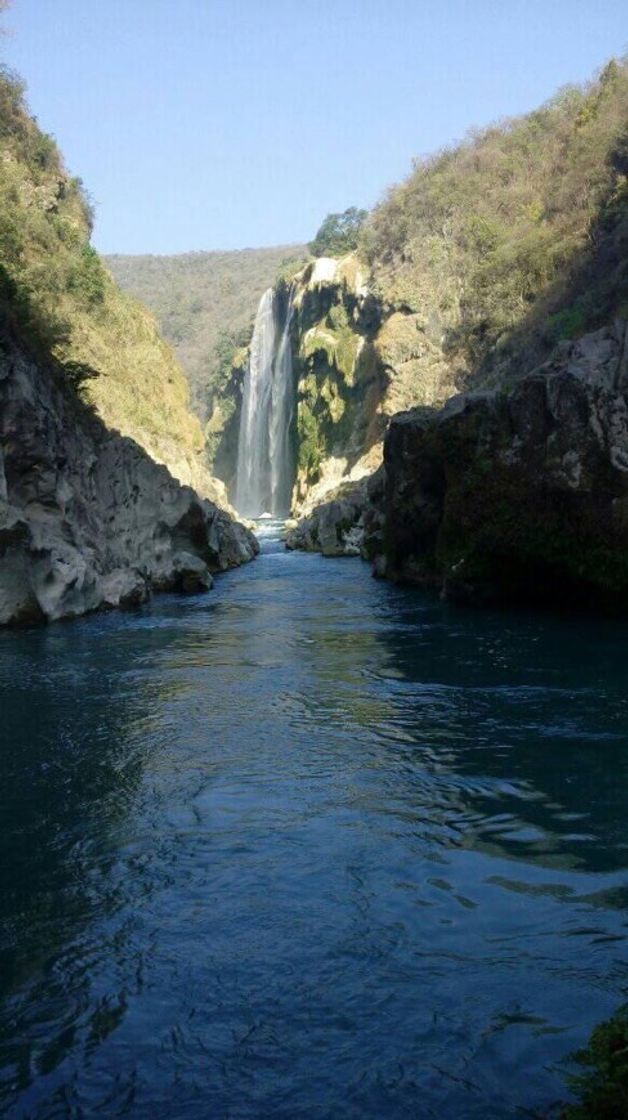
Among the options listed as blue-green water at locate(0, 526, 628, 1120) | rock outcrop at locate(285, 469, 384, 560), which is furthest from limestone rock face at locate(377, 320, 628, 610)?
rock outcrop at locate(285, 469, 384, 560)

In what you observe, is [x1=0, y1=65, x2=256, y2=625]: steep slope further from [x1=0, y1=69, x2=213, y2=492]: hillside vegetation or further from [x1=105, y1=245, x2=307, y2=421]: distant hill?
[x1=105, y1=245, x2=307, y2=421]: distant hill

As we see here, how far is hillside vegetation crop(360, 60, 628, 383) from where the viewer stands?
128 ft

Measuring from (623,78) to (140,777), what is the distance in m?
50.9

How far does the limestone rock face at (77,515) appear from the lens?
19016mm

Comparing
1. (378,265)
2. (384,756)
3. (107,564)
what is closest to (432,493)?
(107,564)

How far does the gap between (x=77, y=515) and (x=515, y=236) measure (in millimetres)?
37442

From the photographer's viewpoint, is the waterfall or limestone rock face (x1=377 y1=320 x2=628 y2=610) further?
the waterfall

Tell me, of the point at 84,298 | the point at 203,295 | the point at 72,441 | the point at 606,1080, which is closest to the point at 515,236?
the point at 84,298

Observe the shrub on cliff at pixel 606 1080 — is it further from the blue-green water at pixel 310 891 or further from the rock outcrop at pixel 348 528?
the rock outcrop at pixel 348 528

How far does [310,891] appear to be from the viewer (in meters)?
6.41

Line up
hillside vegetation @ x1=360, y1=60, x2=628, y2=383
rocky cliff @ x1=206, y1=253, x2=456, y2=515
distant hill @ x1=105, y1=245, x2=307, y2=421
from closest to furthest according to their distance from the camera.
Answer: hillside vegetation @ x1=360, y1=60, x2=628, y2=383, rocky cliff @ x1=206, y1=253, x2=456, y2=515, distant hill @ x1=105, y1=245, x2=307, y2=421

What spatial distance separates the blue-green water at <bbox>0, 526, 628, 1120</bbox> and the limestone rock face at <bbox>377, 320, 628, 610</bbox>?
4.80 m

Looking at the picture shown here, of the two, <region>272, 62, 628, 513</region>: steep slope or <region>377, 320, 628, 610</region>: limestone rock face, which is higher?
<region>272, 62, 628, 513</region>: steep slope

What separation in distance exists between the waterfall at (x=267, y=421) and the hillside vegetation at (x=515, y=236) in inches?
527
